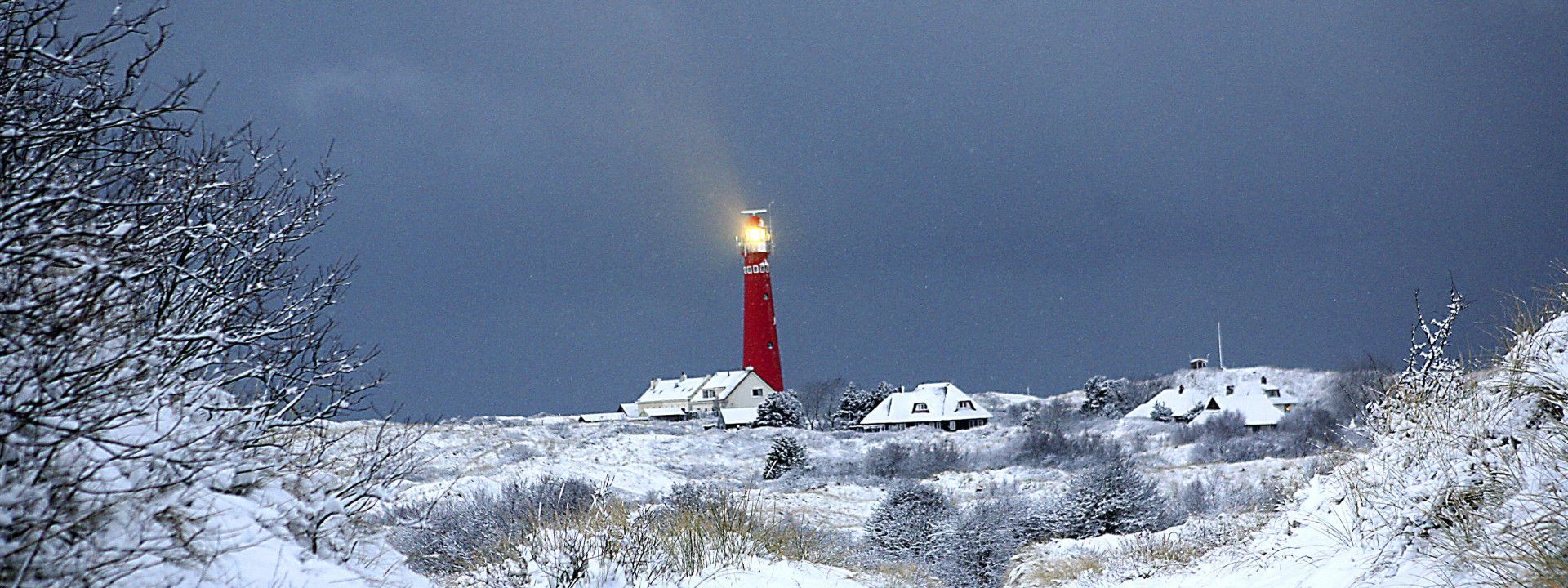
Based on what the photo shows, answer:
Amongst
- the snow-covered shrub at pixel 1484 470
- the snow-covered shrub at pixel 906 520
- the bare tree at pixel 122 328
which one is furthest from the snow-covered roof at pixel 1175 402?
the bare tree at pixel 122 328

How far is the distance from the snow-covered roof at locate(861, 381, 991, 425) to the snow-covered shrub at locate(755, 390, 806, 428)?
4.68 metres

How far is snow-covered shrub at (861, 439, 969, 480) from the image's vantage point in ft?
115

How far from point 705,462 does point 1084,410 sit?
2919 cm

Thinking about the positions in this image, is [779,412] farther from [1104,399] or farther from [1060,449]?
[1104,399]

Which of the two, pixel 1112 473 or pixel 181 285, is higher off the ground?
pixel 181 285

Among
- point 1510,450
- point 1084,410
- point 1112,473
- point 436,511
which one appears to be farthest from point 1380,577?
point 1084,410

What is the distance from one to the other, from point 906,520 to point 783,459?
53.8 feet

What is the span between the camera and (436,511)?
1642 centimetres

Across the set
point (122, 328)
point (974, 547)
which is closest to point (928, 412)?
point (974, 547)

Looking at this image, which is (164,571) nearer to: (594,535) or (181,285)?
(181,285)

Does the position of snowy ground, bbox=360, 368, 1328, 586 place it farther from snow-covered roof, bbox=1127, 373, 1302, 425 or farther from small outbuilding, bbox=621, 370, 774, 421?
small outbuilding, bbox=621, 370, 774, 421

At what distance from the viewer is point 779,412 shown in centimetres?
5369

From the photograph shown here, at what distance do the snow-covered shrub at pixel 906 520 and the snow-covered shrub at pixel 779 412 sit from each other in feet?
105

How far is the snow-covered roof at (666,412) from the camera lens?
224ft
